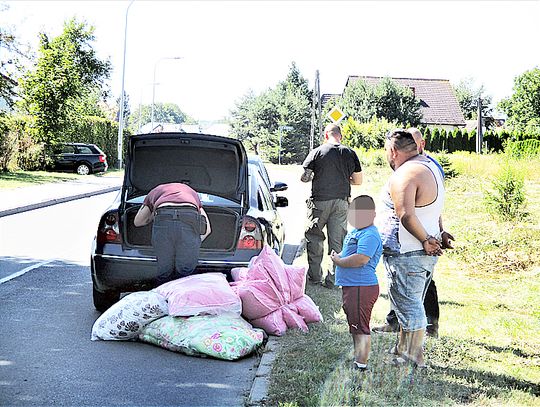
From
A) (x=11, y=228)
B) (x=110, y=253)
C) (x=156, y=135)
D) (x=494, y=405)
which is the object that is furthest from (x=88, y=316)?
(x=11, y=228)

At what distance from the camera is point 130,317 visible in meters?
6.96

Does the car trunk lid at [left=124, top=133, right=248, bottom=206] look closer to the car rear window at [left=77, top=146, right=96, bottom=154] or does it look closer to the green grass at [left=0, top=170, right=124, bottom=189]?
the green grass at [left=0, top=170, right=124, bottom=189]

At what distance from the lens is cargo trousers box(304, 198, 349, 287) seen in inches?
383

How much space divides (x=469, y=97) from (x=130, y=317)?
140 m

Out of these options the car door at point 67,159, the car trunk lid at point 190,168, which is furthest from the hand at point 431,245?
the car door at point 67,159

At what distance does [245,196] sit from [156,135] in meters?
1.11

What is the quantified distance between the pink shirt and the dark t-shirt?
2251 millimetres

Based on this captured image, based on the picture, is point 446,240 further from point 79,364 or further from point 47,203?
point 47,203

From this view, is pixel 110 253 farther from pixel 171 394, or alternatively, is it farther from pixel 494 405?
pixel 494 405

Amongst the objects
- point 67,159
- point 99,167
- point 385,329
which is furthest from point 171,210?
point 99,167

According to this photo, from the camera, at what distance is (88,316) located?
8.13 meters

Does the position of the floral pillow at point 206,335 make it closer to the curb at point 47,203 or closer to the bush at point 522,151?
the curb at point 47,203

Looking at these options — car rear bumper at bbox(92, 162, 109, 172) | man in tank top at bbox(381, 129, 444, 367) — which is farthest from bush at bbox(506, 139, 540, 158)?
man in tank top at bbox(381, 129, 444, 367)

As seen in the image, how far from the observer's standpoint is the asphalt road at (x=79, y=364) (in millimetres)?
5512
